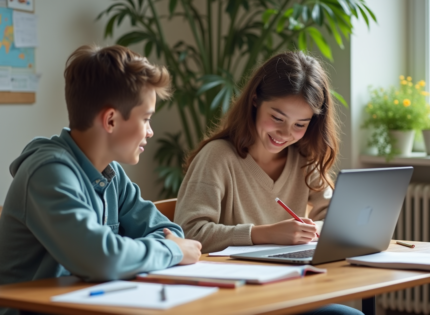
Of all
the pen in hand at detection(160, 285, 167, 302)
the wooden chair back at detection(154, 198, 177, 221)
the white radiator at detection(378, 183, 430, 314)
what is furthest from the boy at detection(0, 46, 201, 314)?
the white radiator at detection(378, 183, 430, 314)

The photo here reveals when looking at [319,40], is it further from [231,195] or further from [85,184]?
[85,184]

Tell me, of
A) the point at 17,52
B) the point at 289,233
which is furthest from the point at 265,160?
the point at 17,52

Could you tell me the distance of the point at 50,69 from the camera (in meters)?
2.83

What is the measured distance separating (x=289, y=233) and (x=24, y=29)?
1686mm

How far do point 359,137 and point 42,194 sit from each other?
6.89 feet

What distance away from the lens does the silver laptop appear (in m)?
1.31

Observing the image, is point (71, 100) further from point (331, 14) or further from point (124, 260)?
point (331, 14)

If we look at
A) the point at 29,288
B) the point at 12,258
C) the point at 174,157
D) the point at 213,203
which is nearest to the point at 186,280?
the point at 29,288

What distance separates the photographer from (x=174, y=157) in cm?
341

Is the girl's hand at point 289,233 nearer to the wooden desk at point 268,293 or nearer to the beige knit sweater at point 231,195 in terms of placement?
the beige knit sweater at point 231,195

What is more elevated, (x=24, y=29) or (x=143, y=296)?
(x=24, y=29)

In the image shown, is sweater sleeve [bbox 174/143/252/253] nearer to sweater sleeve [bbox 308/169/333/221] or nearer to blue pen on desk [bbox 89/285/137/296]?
sweater sleeve [bbox 308/169/333/221]

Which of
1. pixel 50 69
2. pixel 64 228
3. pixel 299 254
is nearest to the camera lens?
pixel 64 228

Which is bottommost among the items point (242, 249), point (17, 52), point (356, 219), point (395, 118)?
point (242, 249)
